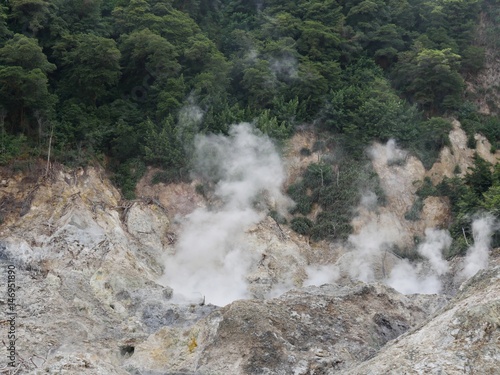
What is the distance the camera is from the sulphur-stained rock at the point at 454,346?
993cm

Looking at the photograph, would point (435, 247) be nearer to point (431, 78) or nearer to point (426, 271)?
point (426, 271)

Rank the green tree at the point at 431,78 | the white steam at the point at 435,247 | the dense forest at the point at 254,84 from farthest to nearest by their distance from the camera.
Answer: the green tree at the point at 431,78 < the dense forest at the point at 254,84 < the white steam at the point at 435,247

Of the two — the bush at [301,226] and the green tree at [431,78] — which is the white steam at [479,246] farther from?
the green tree at [431,78]

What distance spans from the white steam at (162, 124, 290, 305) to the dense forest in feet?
2.06

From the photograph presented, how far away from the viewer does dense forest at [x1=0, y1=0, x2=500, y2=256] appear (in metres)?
21.8

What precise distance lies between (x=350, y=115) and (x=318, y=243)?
5348 mm

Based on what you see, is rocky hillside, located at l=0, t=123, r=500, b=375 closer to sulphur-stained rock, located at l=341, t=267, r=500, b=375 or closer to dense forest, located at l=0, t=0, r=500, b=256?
sulphur-stained rock, located at l=341, t=267, r=500, b=375

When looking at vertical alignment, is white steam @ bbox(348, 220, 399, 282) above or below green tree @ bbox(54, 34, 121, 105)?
below

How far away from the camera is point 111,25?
2616 centimetres

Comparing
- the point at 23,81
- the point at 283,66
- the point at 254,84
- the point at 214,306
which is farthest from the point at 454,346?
the point at 283,66

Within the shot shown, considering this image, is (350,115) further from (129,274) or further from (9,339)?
(9,339)

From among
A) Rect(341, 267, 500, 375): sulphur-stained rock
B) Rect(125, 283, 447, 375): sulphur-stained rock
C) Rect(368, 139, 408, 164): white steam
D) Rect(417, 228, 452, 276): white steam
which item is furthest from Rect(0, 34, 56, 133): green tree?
Rect(341, 267, 500, 375): sulphur-stained rock

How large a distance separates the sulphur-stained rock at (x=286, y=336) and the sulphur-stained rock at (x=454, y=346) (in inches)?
78.7

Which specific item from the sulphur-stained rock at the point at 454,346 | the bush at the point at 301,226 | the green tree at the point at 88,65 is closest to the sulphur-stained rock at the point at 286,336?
the sulphur-stained rock at the point at 454,346
